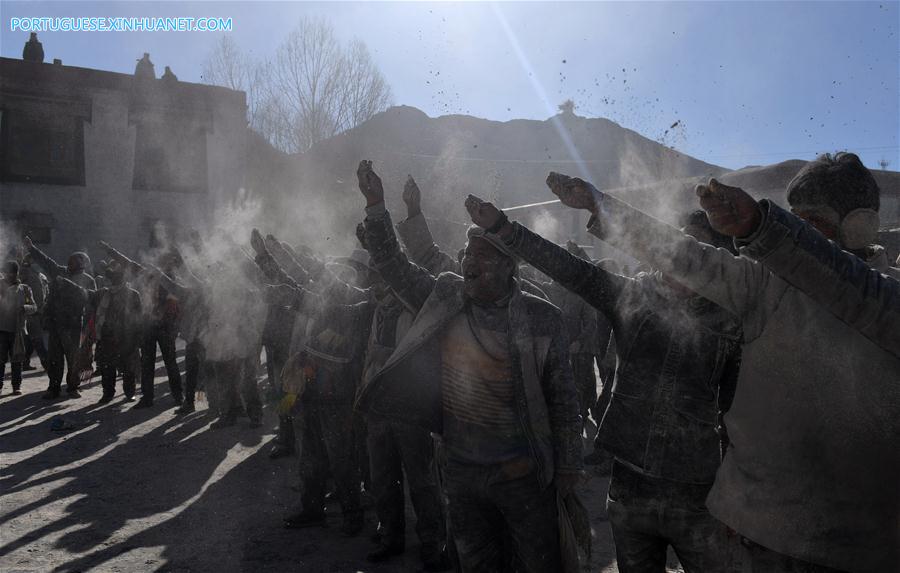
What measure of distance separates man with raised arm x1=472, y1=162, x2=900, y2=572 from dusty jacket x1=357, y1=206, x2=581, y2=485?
1.24 m

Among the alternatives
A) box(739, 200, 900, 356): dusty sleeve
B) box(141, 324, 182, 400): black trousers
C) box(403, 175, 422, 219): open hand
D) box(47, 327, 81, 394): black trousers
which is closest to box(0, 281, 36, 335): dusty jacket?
box(47, 327, 81, 394): black trousers

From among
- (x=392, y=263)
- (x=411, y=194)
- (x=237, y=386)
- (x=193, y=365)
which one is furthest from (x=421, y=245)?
(x=193, y=365)

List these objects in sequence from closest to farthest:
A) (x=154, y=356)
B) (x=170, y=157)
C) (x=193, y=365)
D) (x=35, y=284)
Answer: (x=193, y=365) < (x=154, y=356) < (x=35, y=284) < (x=170, y=157)

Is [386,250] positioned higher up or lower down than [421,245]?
lower down

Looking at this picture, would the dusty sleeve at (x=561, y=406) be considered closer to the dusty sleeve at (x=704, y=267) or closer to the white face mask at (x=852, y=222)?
the dusty sleeve at (x=704, y=267)

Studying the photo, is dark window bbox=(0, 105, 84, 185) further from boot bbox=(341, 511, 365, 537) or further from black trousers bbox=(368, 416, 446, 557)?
black trousers bbox=(368, 416, 446, 557)

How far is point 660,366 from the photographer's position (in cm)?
273

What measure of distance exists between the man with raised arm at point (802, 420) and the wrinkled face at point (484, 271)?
1.30 meters

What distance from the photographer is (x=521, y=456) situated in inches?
119

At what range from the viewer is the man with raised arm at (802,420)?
167 centimetres

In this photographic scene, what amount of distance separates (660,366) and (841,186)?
109 cm

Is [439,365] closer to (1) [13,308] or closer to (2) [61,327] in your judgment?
(2) [61,327]

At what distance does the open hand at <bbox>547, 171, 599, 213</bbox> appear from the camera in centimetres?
202

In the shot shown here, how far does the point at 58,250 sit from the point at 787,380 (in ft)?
88.6
